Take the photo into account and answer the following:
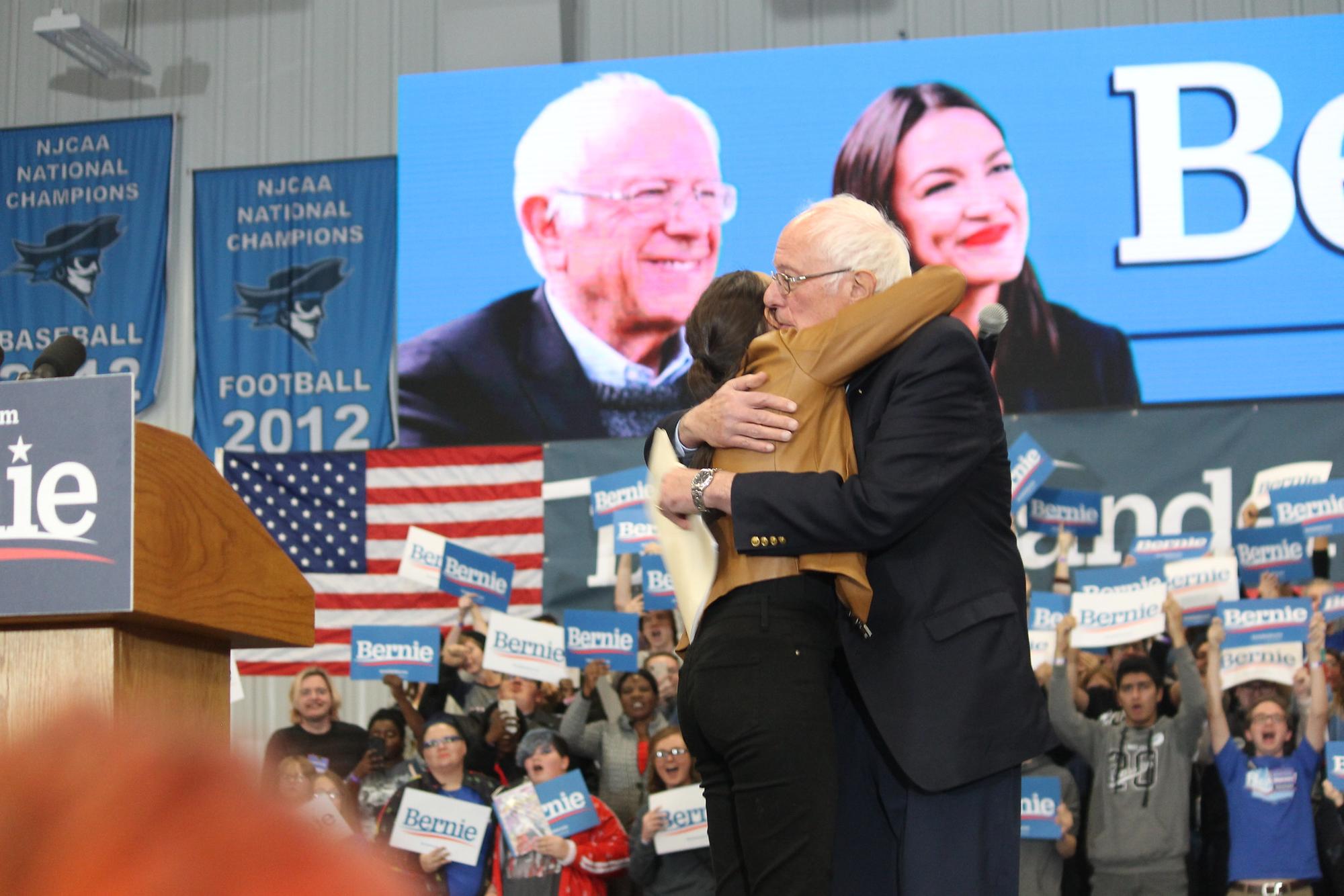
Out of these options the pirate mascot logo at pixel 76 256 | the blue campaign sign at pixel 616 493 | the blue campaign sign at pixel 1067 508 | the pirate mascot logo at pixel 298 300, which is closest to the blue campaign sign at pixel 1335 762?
the blue campaign sign at pixel 1067 508

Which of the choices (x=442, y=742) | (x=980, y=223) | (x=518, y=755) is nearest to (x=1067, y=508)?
(x=980, y=223)

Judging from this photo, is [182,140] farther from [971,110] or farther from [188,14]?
[971,110]

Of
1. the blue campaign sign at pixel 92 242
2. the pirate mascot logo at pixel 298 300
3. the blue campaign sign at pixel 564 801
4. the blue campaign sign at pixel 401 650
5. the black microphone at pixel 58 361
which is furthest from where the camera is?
the blue campaign sign at pixel 92 242

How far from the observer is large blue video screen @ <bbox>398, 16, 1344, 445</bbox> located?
7.59 metres

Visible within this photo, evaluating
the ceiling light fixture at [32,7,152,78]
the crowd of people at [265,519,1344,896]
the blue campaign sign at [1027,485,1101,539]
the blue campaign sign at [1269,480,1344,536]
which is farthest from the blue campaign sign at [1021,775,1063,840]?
the ceiling light fixture at [32,7,152,78]

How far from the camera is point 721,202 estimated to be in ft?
26.4

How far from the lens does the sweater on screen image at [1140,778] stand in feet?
18.0

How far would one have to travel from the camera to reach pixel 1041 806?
5305 millimetres

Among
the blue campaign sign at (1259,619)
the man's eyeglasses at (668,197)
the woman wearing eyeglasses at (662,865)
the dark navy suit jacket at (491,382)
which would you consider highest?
the man's eyeglasses at (668,197)

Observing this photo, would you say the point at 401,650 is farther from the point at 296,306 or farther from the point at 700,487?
the point at 296,306

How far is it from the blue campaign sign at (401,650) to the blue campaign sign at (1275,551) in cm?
347

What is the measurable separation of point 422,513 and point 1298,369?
4717mm

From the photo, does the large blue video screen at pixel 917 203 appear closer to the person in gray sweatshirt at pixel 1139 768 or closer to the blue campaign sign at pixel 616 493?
the blue campaign sign at pixel 616 493

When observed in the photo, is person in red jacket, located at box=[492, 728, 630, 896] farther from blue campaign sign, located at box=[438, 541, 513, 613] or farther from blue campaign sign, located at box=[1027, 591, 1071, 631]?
blue campaign sign, located at box=[1027, 591, 1071, 631]
